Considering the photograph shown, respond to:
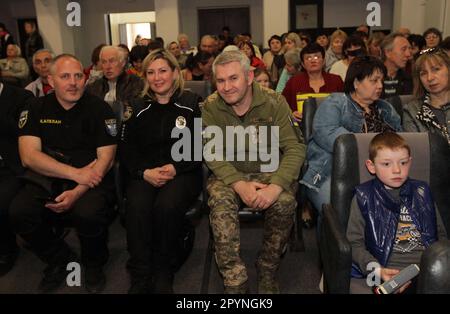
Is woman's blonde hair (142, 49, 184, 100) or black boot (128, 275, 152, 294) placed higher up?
woman's blonde hair (142, 49, 184, 100)

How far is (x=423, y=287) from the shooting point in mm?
1086

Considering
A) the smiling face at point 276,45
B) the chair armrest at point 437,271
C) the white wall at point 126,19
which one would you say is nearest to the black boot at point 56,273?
the chair armrest at point 437,271

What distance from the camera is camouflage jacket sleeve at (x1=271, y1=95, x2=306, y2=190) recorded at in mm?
2326

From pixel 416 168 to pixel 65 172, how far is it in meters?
1.88

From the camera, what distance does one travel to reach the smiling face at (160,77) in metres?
2.56

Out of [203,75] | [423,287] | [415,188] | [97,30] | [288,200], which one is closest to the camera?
[423,287]

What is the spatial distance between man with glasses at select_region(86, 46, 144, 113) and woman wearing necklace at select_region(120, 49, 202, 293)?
0.99 meters

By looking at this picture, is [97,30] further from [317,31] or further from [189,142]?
[189,142]

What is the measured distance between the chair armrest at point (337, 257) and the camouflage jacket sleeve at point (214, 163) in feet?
2.21

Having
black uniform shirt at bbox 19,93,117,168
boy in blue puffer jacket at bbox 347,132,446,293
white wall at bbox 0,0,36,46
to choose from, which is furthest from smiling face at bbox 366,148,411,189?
white wall at bbox 0,0,36,46

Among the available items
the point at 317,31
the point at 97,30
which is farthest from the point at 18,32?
the point at 317,31

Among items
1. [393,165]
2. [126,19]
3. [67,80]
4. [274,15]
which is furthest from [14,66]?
[126,19]

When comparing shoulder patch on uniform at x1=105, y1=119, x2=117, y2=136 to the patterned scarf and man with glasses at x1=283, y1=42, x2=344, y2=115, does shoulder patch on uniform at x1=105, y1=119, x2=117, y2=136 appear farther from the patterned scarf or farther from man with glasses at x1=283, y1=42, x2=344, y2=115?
the patterned scarf

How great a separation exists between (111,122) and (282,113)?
3.44ft
